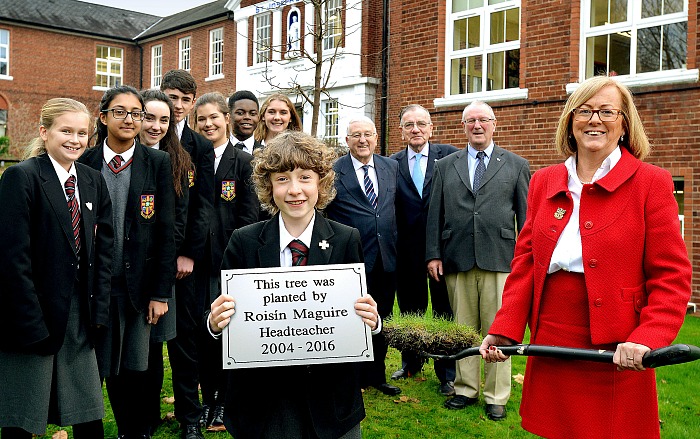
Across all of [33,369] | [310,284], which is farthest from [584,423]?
[33,369]

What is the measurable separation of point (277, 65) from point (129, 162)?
20.3 metres

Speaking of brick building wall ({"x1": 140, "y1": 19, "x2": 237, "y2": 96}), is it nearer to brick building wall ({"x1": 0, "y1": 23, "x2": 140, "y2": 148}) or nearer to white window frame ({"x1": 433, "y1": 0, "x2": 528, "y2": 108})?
brick building wall ({"x1": 0, "y1": 23, "x2": 140, "y2": 148})

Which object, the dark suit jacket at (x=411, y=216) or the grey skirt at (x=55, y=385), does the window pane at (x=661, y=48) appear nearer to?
the dark suit jacket at (x=411, y=216)

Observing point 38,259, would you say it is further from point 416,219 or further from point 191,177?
point 416,219

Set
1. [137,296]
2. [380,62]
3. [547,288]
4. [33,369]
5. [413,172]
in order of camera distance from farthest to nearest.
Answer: [380,62]
[413,172]
[137,296]
[33,369]
[547,288]

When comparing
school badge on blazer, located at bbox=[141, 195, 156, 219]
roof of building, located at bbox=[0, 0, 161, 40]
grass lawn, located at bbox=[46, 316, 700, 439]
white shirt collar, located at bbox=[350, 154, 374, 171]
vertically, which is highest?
roof of building, located at bbox=[0, 0, 161, 40]

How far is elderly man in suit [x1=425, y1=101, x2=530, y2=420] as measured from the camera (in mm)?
5680

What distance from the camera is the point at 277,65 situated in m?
23.9

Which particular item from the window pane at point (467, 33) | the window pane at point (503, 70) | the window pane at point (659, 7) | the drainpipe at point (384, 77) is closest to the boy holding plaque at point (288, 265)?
the window pane at point (659, 7)

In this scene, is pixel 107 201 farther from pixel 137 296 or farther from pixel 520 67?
pixel 520 67

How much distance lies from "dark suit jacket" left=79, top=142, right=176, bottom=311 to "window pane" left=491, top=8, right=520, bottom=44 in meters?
10.4

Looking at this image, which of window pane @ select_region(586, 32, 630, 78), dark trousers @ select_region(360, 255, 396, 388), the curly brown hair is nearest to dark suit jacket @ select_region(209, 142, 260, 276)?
dark trousers @ select_region(360, 255, 396, 388)

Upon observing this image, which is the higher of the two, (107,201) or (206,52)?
(206,52)

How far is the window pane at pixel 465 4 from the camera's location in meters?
13.7
